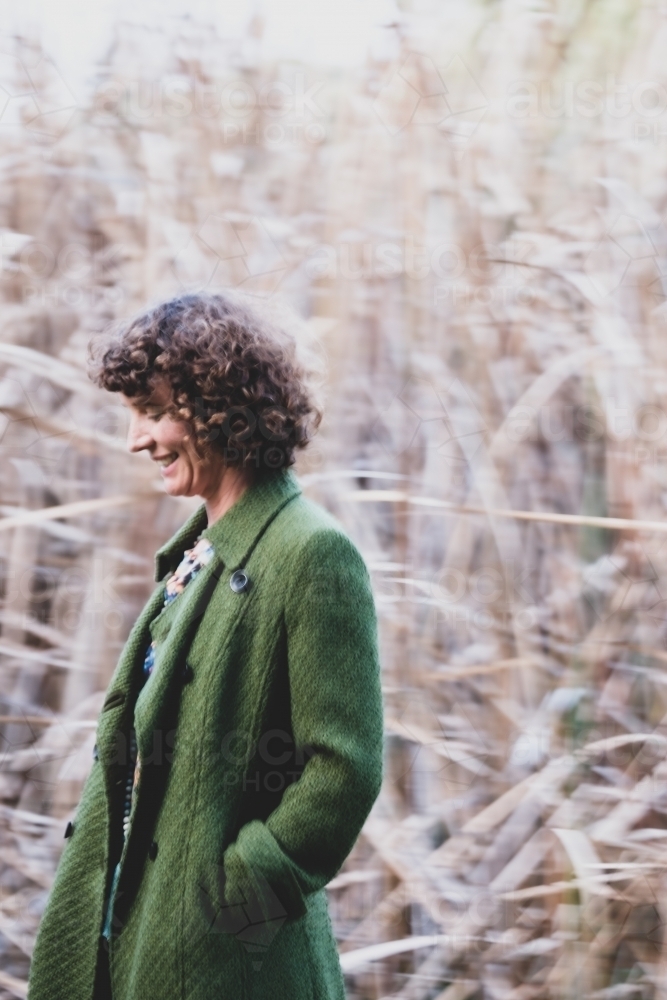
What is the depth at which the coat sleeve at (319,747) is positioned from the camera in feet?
3.99

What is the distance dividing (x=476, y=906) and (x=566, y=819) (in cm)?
25

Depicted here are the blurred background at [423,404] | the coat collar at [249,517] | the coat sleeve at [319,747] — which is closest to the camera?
the coat sleeve at [319,747]

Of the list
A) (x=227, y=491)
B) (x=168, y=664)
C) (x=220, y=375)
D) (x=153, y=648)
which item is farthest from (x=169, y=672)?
(x=220, y=375)

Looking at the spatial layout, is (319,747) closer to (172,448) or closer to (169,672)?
(169,672)

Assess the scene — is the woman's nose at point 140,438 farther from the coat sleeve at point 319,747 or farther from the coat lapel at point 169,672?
the coat sleeve at point 319,747

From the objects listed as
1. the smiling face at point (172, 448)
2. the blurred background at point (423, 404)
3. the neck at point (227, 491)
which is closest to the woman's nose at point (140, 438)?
the smiling face at point (172, 448)

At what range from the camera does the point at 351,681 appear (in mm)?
1239

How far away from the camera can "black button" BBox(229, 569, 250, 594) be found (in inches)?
51.2

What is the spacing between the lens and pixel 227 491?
142cm

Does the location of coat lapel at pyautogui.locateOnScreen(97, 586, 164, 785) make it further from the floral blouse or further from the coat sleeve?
the coat sleeve

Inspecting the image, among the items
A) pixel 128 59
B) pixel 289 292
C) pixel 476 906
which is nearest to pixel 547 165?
pixel 289 292

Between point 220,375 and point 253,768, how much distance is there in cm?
48

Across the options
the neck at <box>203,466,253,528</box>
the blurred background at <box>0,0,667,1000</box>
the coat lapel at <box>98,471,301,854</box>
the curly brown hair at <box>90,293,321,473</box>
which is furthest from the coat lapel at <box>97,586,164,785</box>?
the blurred background at <box>0,0,667,1000</box>

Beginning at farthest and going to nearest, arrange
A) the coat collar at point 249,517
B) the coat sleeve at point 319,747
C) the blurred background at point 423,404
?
the blurred background at point 423,404 → the coat collar at point 249,517 → the coat sleeve at point 319,747
